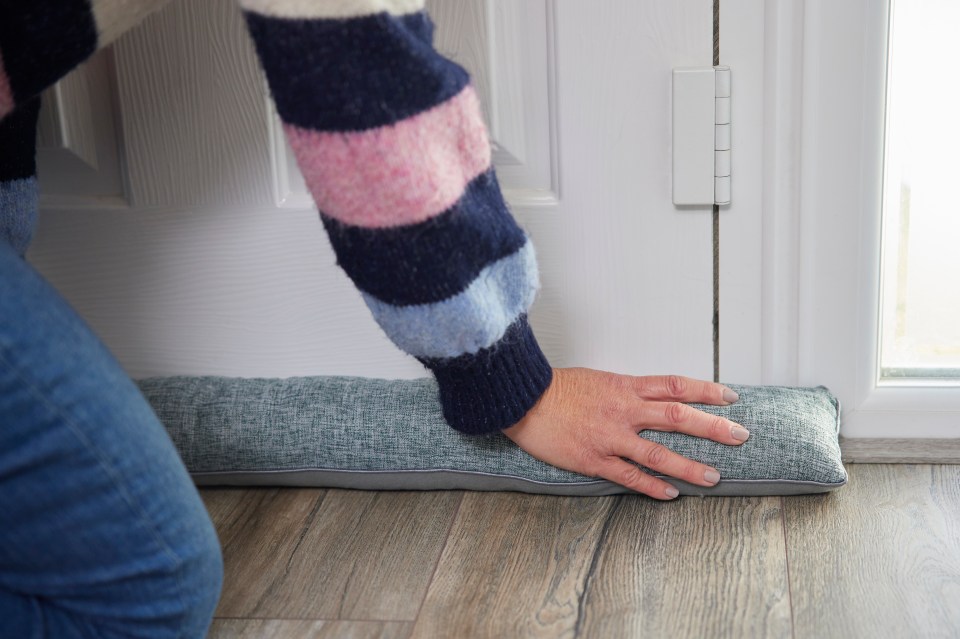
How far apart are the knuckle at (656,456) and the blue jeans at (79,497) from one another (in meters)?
0.43

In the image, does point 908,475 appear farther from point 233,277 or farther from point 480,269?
point 233,277

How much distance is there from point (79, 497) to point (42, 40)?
33 cm

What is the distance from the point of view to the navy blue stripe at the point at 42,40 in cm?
71

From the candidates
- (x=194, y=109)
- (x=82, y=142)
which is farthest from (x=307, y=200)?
(x=82, y=142)

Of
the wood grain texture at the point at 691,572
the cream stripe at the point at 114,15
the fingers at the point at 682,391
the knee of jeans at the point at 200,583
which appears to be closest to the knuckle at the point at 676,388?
the fingers at the point at 682,391

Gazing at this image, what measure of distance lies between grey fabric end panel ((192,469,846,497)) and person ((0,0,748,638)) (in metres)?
0.25

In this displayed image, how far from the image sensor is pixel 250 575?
91 centimetres

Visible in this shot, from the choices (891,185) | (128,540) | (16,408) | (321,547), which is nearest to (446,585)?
(321,547)

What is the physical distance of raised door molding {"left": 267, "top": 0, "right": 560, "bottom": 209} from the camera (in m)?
1.01

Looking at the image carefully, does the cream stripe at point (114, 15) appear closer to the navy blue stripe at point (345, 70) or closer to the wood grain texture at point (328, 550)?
the navy blue stripe at point (345, 70)

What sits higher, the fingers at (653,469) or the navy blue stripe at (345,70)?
the navy blue stripe at (345,70)

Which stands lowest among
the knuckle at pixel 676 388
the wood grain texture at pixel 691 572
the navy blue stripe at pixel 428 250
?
the wood grain texture at pixel 691 572

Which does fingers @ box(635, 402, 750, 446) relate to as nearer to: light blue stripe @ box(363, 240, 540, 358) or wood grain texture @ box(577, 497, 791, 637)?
wood grain texture @ box(577, 497, 791, 637)

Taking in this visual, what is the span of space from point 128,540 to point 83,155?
0.55 m
